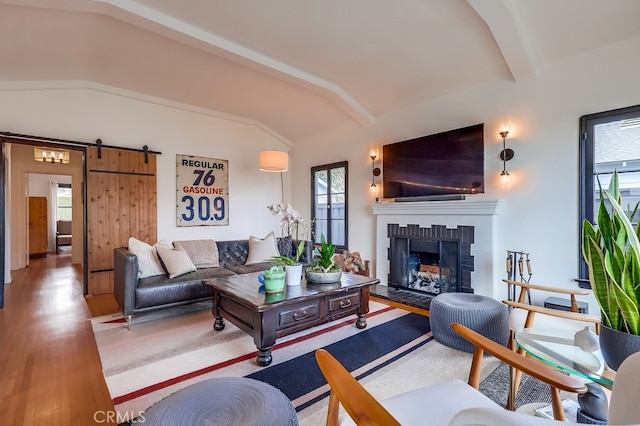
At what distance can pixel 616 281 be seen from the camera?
1.27 metres

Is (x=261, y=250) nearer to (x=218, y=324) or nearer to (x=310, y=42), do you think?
(x=218, y=324)

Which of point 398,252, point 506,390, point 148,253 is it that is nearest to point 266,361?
point 506,390

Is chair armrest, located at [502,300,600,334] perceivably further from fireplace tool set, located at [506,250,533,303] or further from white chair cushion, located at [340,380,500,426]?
fireplace tool set, located at [506,250,533,303]

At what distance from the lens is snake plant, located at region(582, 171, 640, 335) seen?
118cm

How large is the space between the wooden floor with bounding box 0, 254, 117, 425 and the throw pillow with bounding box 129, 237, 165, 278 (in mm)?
696

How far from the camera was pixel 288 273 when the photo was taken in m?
2.76

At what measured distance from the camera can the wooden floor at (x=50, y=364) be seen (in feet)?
5.64

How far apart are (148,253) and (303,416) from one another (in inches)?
103

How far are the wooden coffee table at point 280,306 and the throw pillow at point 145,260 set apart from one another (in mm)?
958

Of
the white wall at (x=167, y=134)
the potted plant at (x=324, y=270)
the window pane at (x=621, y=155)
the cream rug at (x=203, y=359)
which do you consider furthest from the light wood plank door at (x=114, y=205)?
the window pane at (x=621, y=155)

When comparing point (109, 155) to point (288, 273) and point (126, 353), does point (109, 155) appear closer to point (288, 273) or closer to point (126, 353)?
point (126, 353)

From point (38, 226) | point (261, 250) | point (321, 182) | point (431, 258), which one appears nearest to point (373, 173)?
point (321, 182)

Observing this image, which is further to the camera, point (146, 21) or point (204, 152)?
point (204, 152)

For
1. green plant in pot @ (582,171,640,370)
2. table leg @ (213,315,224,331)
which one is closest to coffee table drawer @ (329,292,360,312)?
table leg @ (213,315,224,331)
